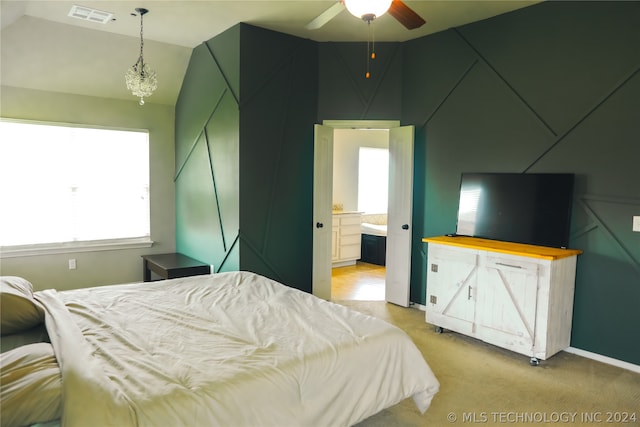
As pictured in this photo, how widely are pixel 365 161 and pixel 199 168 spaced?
148 inches

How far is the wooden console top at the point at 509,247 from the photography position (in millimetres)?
3217

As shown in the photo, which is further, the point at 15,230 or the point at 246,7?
the point at 15,230

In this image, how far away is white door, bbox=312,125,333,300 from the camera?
483cm

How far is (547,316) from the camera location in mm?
3182

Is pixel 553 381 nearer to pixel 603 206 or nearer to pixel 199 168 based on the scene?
pixel 603 206

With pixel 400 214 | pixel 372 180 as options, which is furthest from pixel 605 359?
pixel 372 180

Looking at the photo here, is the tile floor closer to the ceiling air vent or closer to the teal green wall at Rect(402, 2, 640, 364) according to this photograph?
the teal green wall at Rect(402, 2, 640, 364)

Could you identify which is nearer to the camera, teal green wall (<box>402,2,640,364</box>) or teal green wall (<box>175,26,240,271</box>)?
teal green wall (<box>402,2,640,364</box>)

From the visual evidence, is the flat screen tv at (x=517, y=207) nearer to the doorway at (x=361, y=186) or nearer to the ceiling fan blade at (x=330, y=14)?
the ceiling fan blade at (x=330, y=14)

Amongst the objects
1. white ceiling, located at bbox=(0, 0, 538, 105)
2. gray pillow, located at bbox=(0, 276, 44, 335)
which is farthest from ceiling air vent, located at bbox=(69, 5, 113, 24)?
gray pillow, located at bbox=(0, 276, 44, 335)


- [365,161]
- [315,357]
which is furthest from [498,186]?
[365,161]

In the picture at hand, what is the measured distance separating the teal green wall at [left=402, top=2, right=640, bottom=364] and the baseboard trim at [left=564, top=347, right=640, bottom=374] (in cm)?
4

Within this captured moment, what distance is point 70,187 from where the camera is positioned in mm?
5004

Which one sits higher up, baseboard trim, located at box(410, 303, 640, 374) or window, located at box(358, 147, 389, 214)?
window, located at box(358, 147, 389, 214)
